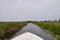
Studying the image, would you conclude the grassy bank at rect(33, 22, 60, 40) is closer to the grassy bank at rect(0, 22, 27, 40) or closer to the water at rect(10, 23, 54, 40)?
the water at rect(10, 23, 54, 40)

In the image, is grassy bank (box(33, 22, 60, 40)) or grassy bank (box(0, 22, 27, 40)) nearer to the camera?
grassy bank (box(0, 22, 27, 40))

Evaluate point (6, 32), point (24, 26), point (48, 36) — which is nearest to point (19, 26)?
point (24, 26)

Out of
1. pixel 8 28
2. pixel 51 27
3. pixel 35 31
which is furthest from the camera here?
pixel 35 31

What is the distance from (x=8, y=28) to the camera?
15.5 ft

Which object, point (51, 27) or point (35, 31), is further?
point (35, 31)

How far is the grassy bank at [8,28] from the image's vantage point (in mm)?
4571

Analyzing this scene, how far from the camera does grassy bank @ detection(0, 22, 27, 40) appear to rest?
4.57 metres

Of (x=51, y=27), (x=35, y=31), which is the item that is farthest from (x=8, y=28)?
(x=51, y=27)

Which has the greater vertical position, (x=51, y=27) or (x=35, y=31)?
(x=51, y=27)

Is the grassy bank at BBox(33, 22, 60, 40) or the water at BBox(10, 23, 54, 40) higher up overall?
the grassy bank at BBox(33, 22, 60, 40)

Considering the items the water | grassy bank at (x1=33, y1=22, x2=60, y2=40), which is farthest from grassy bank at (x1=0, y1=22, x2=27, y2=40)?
grassy bank at (x1=33, y1=22, x2=60, y2=40)

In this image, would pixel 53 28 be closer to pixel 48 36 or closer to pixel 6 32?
pixel 48 36

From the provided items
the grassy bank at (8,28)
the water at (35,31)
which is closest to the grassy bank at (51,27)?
the water at (35,31)

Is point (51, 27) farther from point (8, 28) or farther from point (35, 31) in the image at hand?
point (8, 28)
